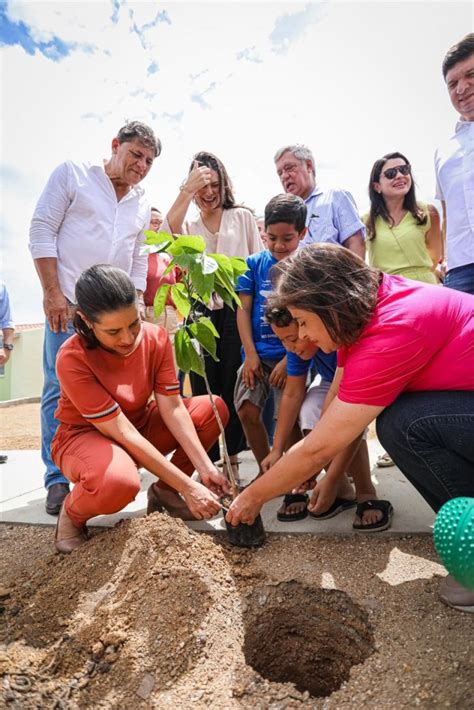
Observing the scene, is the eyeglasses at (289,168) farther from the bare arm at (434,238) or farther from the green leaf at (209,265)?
the green leaf at (209,265)

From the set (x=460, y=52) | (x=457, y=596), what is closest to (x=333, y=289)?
(x=457, y=596)

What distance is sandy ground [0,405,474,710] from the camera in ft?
4.27

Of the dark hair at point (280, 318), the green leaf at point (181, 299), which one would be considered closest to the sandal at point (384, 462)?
the dark hair at point (280, 318)

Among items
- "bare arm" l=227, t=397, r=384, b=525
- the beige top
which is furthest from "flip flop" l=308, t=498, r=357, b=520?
the beige top

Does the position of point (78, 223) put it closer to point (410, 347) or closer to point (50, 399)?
point (50, 399)

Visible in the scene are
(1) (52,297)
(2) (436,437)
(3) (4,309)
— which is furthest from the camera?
(3) (4,309)

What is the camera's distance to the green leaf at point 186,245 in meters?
1.71

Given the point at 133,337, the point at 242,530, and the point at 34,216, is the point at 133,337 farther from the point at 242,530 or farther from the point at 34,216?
the point at 34,216

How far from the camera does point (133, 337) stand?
1.99 m

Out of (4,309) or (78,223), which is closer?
(78,223)

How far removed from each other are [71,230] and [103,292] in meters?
0.93

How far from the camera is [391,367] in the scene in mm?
1496

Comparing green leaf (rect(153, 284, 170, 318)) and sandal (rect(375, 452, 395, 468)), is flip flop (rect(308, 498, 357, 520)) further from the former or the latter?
green leaf (rect(153, 284, 170, 318))

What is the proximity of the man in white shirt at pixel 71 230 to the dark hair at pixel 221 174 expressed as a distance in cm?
27
